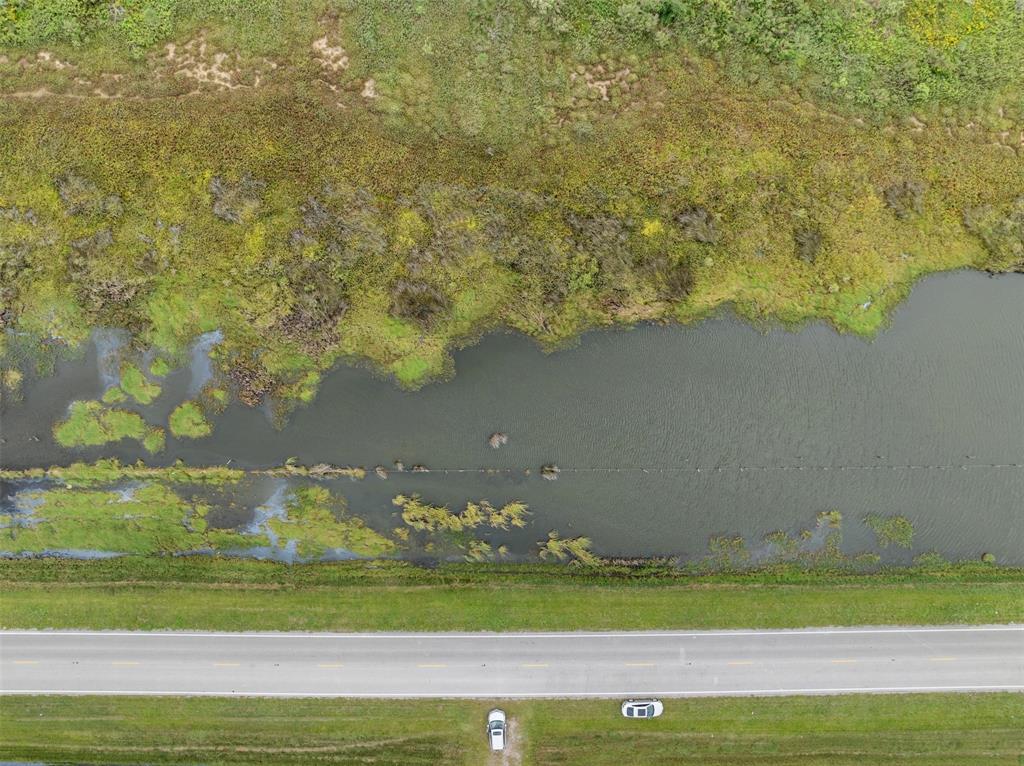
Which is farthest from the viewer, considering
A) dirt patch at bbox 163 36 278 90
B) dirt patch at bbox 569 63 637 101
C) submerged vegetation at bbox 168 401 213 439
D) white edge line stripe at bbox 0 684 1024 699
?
dirt patch at bbox 163 36 278 90

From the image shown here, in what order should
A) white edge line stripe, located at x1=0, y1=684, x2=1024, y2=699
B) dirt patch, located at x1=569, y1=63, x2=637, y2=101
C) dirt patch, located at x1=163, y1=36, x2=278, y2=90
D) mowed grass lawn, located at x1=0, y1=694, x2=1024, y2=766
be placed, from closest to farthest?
mowed grass lawn, located at x1=0, y1=694, x2=1024, y2=766
white edge line stripe, located at x1=0, y1=684, x2=1024, y2=699
dirt patch, located at x1=569, y1=63, x2=637, y2=101
dirt patch, located at x1=163, y1=36, x2=278, y2=90

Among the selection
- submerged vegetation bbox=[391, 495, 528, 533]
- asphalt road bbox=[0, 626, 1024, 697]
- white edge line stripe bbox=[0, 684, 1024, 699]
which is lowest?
white edge line stripe bbox=[0, 684, 1024, 699]

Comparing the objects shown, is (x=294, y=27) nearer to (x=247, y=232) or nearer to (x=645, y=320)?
(x=247, y=232)

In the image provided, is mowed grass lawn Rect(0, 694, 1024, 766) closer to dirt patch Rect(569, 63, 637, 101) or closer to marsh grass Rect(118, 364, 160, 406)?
marsh grass Rect(118, 364, 160, 406)

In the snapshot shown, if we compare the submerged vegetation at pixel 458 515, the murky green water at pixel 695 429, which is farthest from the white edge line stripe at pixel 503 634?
the submerged vegetation at pixel 458 515

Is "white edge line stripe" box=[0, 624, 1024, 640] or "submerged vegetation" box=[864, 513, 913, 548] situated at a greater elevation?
"submerged vegetation" box=[864, 513, 913, 548]

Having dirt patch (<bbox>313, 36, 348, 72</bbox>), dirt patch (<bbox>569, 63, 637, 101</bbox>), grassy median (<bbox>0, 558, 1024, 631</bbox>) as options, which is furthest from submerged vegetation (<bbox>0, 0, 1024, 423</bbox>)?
grassy median (<bbox>0, 558, 1024, 631</bbox>)
